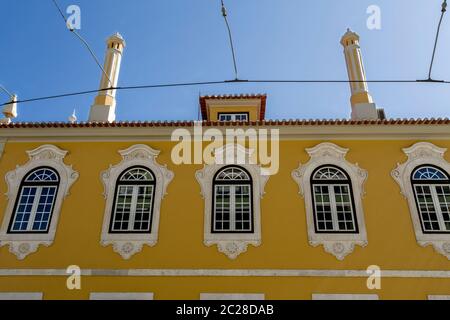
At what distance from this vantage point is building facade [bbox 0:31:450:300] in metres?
9.09

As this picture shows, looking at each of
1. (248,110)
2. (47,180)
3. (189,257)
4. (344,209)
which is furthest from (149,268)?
(248,110)

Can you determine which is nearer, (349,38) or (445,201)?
(445,201)

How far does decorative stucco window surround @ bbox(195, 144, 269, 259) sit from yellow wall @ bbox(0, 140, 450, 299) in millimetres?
136

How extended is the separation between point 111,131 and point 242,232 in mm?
4217

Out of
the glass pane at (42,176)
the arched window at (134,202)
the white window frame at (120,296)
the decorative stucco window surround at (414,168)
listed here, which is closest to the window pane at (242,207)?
the arched window at (134,202)

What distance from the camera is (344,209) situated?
389 inches

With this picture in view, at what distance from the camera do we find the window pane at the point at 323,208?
31.7ft

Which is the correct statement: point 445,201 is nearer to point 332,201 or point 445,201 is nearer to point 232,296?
point 332,201

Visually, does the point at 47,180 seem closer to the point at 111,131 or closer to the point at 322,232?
the point at 111,131

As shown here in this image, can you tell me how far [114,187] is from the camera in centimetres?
1034

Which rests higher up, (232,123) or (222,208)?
(232,123)

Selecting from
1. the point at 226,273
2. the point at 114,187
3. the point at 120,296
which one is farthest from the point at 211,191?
the point at 120,296

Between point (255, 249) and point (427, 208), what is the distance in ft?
13.2

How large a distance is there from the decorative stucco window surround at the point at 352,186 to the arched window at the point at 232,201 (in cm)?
123
